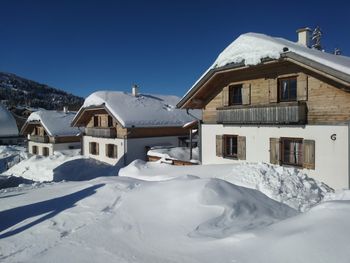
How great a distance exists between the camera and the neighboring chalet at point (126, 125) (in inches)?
889

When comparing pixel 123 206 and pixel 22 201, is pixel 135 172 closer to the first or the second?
pixel 22 201

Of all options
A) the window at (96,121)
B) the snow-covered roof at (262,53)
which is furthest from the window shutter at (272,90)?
the window at (96,121)

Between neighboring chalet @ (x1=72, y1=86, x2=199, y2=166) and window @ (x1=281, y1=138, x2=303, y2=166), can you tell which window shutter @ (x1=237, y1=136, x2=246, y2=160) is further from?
neighboring chalet @ (x1=72, y1=86, x2=199, y2=166)

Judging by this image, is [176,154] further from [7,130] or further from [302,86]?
[7,130]

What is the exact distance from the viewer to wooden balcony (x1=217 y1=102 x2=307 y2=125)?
39.4 feet

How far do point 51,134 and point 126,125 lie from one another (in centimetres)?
1402

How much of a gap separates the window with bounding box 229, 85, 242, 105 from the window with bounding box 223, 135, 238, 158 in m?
1.73

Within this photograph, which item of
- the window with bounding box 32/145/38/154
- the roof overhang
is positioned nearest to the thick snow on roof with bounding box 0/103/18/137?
the window with bounding box 32/145/38/154

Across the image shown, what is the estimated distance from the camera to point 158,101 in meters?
27.8

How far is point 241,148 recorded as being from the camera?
1455 cm

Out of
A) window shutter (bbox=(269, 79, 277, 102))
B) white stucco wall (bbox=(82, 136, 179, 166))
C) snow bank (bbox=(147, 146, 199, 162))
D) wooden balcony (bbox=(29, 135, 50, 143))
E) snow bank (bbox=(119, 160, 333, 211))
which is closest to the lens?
snow bank (bbox=(119, 160, 333, 211))

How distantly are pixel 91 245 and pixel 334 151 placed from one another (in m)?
9.40

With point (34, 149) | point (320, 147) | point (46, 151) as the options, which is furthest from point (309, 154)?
point (34, 149)

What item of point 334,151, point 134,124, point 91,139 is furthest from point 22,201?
point 91,139
